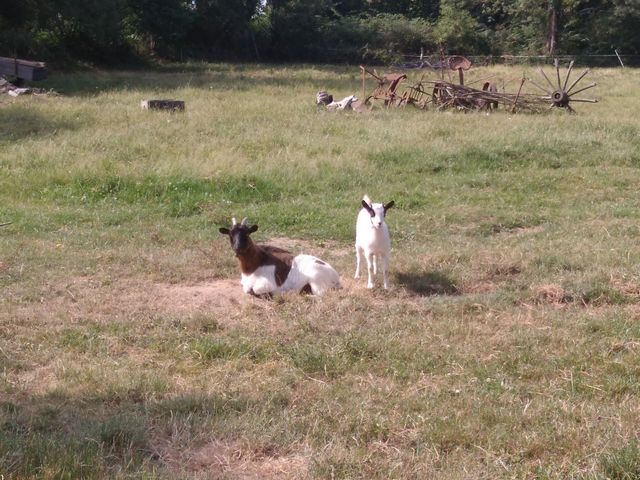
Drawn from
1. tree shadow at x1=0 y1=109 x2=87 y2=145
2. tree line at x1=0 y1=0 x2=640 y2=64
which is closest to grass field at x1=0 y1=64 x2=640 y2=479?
tree shadow at x1=0 y1=109 x2=87 y2=145

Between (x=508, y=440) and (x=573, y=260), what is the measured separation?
4.98 meters

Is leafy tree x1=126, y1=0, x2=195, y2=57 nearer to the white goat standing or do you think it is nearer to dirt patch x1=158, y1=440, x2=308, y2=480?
the white goat standing

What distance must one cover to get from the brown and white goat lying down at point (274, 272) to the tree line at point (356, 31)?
35.3m

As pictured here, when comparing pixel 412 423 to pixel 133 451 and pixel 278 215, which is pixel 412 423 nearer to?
pixel 133 451

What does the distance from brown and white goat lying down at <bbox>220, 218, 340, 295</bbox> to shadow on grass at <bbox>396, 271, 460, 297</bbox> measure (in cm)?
83

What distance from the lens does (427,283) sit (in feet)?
29.8

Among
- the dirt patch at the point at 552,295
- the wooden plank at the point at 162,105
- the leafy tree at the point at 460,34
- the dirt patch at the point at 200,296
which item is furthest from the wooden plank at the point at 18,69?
the leafy tree at the point at 460,34

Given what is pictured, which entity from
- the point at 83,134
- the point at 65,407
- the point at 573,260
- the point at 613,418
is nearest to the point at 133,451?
the point at 65,407

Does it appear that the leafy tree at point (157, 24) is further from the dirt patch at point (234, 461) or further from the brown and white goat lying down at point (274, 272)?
the dirt patch at point (234, 461)

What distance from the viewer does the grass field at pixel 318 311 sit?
4.91 m

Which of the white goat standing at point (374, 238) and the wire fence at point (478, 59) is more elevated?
the wire fence at point (478, 59)

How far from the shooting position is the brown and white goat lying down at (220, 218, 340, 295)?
8750 millimetres

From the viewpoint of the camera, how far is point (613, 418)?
17.1 ft

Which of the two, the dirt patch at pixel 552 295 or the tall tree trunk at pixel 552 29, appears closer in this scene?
the dirt patch at pixel 552 295
